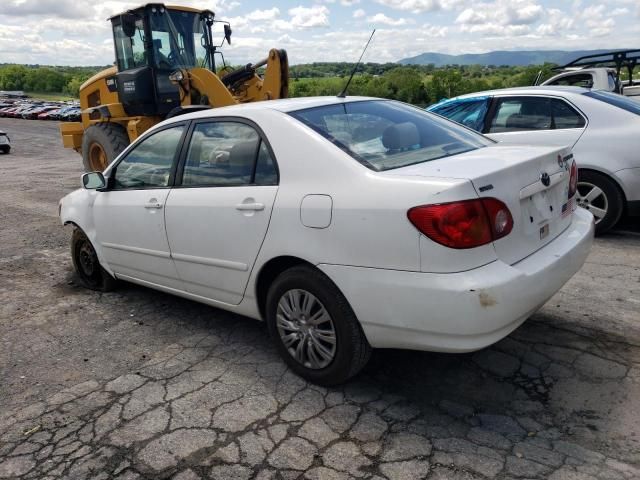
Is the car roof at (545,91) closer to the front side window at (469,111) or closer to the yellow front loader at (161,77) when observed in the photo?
the front side window at (469,111)

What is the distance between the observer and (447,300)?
258 centimetres

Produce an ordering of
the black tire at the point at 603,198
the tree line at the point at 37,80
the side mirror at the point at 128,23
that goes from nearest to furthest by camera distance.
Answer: the black tire at the point at 603,198
the side mirror at the point at 128,23
the tree line at the point at 37,80

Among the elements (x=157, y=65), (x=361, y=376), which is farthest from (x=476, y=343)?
(x=157, y=65)

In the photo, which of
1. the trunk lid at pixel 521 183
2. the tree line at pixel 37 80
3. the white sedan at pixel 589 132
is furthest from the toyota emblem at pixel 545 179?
the tree line at pixel 37 80

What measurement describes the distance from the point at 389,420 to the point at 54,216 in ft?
24.2

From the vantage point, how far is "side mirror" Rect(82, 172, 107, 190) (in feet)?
14.7

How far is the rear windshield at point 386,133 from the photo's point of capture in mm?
3161

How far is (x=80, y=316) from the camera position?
15.0ft

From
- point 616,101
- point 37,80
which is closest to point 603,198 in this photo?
point 616,101

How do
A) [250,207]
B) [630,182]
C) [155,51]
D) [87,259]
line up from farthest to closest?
[155,51]
[630,182]
[87,259]
[250,207]

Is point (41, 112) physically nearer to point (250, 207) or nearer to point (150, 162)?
point (150, 162)

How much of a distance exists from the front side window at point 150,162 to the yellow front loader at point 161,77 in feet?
18.7

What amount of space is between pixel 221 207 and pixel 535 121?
13.9ft

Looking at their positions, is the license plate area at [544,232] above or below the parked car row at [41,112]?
below
